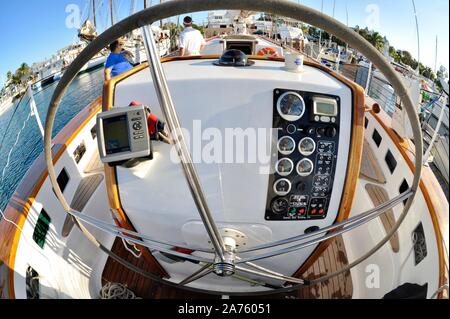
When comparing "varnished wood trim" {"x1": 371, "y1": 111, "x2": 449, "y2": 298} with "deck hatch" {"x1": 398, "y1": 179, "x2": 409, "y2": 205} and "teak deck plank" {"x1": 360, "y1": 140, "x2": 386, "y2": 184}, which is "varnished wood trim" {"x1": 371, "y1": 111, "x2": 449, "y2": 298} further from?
"teak deck plank" {"x1": 360, "y1": 140, "x2": 386, "y2": 184}

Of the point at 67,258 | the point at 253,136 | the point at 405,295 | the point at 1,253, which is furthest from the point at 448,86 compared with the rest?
the point at 67,258

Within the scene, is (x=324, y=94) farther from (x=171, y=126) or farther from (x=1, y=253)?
(x=1, y=253)

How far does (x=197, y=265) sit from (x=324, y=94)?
39.5 inches

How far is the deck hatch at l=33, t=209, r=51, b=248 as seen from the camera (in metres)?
1.13

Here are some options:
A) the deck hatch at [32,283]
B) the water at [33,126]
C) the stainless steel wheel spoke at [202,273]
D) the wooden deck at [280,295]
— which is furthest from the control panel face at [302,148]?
the water at [33,126]

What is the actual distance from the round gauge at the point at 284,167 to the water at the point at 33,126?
1.45m

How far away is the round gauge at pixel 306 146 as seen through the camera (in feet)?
3.35

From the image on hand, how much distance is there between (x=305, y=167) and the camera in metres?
1.04

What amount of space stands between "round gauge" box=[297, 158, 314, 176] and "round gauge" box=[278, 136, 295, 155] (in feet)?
0.21

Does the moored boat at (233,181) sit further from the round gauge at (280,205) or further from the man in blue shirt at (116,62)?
the man in blue shirt at (116,62)

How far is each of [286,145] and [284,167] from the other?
0.29ft

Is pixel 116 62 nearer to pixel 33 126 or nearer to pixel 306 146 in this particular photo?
pixel 306 146

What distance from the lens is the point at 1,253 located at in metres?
0.96
